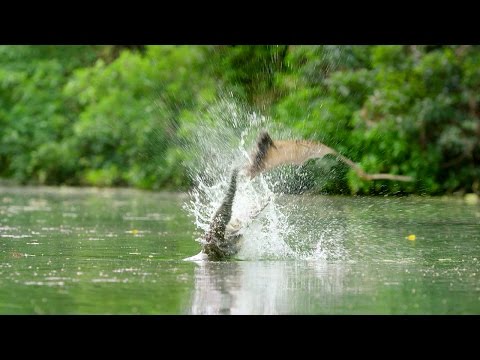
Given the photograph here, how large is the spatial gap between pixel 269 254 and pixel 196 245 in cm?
156

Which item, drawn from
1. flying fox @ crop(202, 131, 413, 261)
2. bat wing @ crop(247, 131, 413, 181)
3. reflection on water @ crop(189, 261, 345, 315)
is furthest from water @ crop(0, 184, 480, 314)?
bat wing @ crop(247, 131, 413, 181)

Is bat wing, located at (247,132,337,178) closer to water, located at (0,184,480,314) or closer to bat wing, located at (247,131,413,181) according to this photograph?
bat wing, located at (247,131,413,181)

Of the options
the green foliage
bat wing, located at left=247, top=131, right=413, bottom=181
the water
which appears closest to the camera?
the water

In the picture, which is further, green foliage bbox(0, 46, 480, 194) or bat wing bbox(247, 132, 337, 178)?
green foliage bbox(0, 46, 480, 194)

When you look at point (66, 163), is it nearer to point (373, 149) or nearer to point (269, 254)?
point (373, 149)

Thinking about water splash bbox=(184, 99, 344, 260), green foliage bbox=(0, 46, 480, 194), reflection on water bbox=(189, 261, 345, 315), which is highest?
green foliage bbox=(0, 46, 480, 194)

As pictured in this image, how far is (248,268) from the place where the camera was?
11297 mm

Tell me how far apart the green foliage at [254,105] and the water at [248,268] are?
226cm

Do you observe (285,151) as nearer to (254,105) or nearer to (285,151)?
(285,151)

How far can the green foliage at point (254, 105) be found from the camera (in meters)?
26.0

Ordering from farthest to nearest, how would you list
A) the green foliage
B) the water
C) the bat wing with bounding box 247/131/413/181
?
the green foliage → the bat wing with bounding box 247/131/413/181 → the water

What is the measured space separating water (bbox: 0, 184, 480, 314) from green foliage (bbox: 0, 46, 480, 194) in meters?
2.26

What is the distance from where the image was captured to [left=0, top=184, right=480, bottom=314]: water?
8.73 meters
